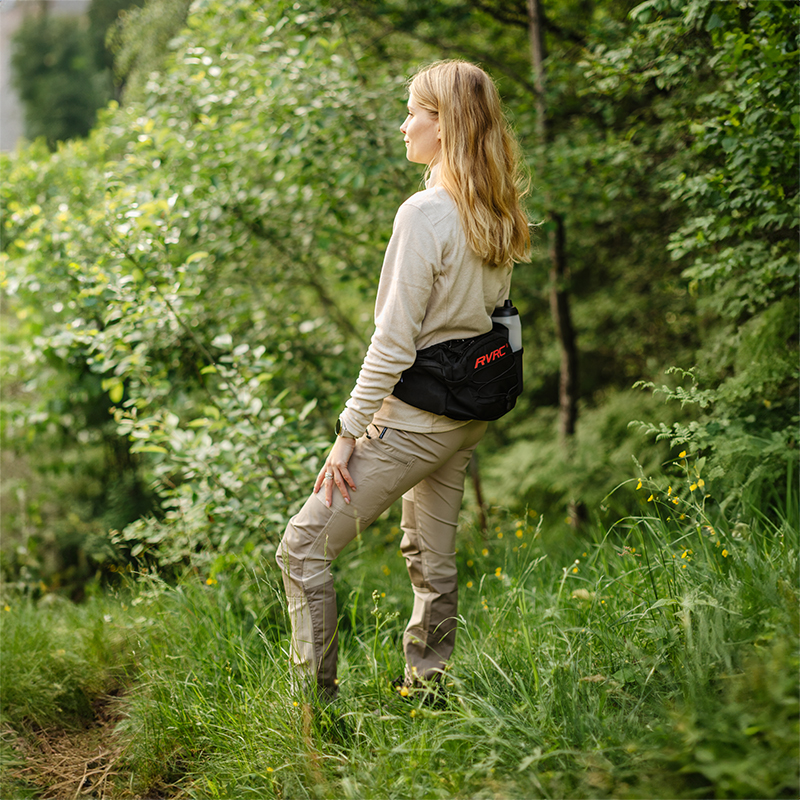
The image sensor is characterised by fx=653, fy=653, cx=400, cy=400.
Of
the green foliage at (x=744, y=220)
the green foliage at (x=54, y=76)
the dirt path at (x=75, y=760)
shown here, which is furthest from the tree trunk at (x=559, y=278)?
the green foliage at (x=54, y=76)

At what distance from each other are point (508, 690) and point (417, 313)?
4.04 ft

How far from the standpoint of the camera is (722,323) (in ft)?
14.5

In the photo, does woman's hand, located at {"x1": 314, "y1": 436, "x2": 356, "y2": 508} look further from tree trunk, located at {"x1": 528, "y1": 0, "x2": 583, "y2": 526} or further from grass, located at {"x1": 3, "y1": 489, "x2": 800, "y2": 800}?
tree trunk, located at {"x1": 528, "y1": 0, "x2": 583, "y2": 526}

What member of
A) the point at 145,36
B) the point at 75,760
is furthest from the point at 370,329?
the point at 75,760

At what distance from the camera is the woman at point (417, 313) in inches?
80.7

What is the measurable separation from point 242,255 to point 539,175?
222 cm

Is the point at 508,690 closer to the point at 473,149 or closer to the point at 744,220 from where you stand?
the point at 473,149

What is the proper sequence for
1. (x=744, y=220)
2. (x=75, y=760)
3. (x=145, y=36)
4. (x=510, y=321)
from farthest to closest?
(x=145, y=36)
(x=744, y=220)
(x=75, y=760)
(x=510, y=321)

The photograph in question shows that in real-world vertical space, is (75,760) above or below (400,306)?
below

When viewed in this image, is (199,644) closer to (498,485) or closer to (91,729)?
(91,729)

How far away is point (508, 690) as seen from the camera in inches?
81.7

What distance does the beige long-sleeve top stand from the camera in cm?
203

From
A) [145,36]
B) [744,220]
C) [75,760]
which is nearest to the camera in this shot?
[75,760]

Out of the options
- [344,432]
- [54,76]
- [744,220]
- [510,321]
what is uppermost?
[54,76]
